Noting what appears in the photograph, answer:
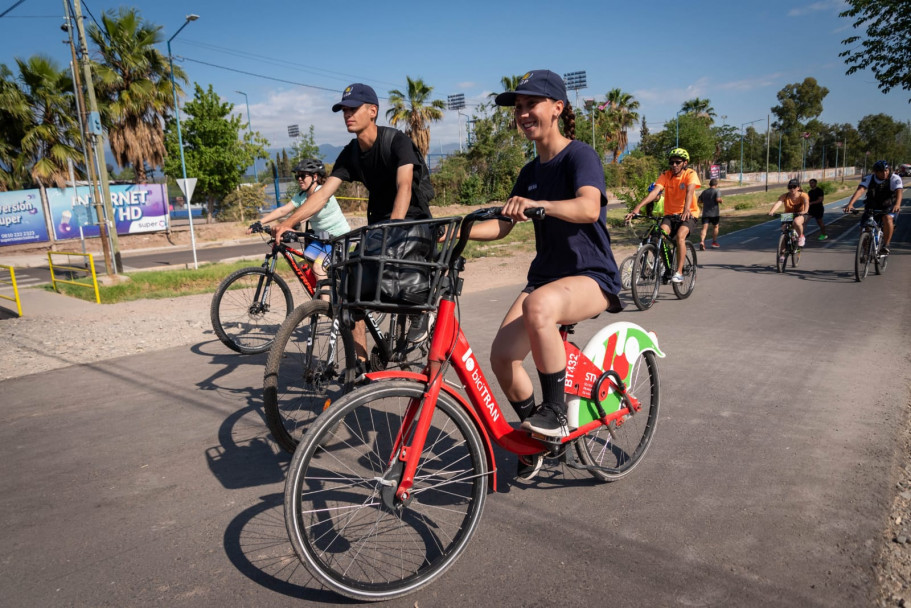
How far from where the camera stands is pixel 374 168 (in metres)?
4.29

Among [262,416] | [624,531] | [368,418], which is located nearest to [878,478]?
[624,531]

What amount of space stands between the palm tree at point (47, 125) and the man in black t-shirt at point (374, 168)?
23.9 m

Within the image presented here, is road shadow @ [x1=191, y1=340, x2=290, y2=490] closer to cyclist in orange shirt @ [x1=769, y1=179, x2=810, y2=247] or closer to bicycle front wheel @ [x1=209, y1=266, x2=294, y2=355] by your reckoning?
bicycle front wheel @ [x1=209, y1=266, x2=294, y2=355]

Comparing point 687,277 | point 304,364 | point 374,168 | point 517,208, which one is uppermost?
point 374,168

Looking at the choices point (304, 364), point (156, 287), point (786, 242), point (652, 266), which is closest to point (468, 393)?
point (304, 364)

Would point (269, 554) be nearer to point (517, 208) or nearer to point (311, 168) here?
point (517, 208)

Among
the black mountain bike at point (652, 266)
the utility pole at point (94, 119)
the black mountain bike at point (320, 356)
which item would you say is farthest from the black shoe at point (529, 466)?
the utility pole at point (94, 119)

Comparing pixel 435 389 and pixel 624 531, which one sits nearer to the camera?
pixel 435 389

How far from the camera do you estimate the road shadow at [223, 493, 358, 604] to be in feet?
8.22

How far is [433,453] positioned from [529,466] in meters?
0.67

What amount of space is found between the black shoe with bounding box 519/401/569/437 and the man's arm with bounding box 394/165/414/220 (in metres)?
1.68

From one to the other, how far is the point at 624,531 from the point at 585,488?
47 centimetres

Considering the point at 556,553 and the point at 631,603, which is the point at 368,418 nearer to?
the point at 556,553

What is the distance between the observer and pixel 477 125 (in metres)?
41.8
